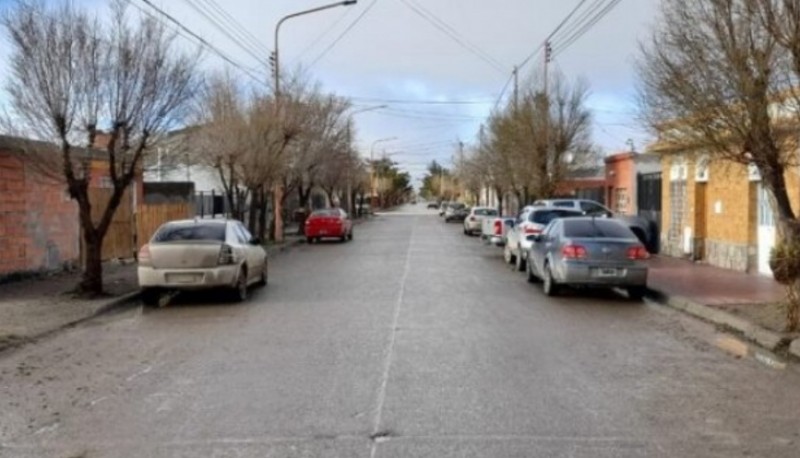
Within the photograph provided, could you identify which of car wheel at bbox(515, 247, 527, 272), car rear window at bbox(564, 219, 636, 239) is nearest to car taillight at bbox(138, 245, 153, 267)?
car rear window at bbox(564, 219, 636, 239)

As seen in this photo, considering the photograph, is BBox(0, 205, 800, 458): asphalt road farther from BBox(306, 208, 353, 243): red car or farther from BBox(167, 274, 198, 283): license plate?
BBox(306, 208, 353, 243): red car

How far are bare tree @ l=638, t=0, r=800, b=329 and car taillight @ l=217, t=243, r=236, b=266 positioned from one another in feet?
25.1

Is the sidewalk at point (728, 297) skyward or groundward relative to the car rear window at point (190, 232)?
groundward

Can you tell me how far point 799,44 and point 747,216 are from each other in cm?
1009

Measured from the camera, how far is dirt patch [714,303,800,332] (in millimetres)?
12489

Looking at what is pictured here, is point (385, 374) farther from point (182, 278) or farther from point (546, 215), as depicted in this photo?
point (546, 215)

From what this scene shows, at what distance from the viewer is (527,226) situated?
23.3 metres

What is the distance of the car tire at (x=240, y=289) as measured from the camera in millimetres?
16594

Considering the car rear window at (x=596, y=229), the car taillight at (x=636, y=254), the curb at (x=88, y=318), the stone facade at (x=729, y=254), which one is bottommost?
the curb at (x=88, y=318)

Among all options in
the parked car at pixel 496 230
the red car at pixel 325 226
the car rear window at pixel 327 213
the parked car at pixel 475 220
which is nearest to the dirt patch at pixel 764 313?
the parked car at pixel 496 230

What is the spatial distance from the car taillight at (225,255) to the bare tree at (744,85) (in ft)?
25.1

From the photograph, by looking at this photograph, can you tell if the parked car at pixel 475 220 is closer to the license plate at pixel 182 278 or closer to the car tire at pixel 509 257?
the car tire at pixel 509 257

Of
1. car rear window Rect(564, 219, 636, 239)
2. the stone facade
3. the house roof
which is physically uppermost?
the house roof

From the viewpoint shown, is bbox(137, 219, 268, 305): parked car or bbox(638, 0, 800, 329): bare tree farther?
bbox(137, 219, 268, 305): parked car
